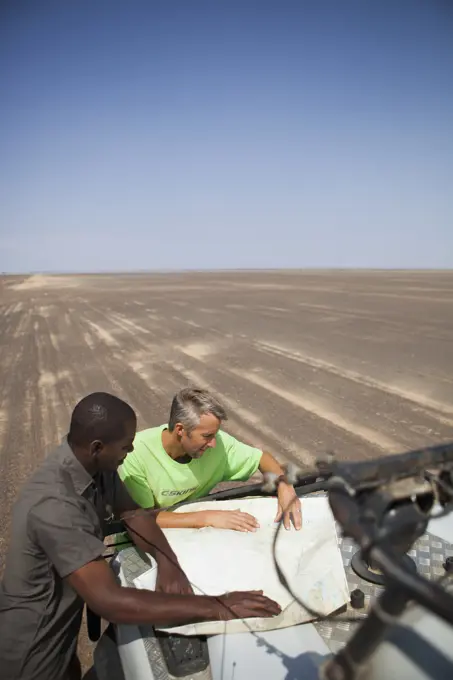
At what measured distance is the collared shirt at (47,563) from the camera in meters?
1.75

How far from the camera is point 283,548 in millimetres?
1993

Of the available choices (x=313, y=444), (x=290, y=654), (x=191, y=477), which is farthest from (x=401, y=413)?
(x=290, y=654)

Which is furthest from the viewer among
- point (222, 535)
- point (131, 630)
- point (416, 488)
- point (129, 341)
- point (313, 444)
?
point (129, 341)

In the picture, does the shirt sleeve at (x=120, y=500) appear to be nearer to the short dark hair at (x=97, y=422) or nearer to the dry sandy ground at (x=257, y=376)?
the short dark hair at (x=97, y=422)

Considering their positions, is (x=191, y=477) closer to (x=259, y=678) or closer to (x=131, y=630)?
(x=131, y=630)

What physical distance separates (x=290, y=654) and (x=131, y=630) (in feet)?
2.01

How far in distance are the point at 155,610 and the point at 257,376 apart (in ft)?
25.8

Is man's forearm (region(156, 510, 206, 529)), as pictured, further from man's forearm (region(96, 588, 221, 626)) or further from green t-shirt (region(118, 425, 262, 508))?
man's forearm (region(96, 588, 221, 626))

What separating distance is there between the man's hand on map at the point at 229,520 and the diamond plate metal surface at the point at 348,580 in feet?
1.18

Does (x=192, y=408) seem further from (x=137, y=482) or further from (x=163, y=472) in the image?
(x=137, y=482)

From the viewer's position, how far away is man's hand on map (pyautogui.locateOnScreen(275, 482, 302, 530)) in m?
2.14

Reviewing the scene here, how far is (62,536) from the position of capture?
1.74 m

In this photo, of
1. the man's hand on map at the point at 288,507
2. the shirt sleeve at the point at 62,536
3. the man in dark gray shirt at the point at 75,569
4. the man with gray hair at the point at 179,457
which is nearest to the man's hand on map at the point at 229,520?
the man's hand on map at the point at 288,507

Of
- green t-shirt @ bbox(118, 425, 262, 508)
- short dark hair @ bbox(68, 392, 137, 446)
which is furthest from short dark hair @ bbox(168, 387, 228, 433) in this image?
short dark hair @ bbox(68, 392, 137, 446)
